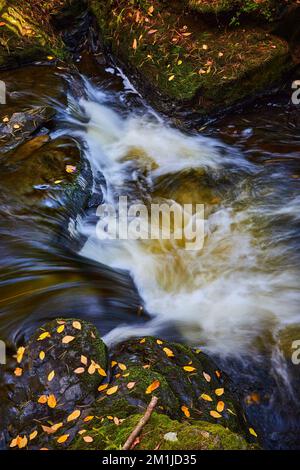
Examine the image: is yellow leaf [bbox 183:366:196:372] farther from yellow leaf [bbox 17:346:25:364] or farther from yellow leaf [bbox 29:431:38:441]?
yellow leaf [bbox 17:346:25:364]

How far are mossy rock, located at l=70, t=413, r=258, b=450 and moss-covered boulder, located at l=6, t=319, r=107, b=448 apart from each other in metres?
0.32

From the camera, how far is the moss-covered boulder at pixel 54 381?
327 cm

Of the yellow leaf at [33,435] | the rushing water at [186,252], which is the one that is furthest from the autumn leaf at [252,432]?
the yellow leaf at [33,435]

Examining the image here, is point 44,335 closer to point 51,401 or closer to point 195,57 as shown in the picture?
point 51,401

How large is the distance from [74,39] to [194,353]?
8.23 metres

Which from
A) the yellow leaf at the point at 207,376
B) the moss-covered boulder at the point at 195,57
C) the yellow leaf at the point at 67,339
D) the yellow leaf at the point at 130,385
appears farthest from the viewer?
the moss-covered boulder at the point at 195,57

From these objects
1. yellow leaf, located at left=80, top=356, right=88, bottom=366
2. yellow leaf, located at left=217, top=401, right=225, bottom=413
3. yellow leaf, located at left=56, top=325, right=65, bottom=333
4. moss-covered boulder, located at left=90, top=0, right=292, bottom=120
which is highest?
moss-covered boulder, located at left=90, top=0, right=292, bottom=120

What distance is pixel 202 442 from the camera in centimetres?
259

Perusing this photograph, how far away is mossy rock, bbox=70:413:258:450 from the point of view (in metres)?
2.60

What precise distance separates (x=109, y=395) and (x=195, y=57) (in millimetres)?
6857

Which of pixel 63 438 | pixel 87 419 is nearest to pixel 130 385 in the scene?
pixel 87 419

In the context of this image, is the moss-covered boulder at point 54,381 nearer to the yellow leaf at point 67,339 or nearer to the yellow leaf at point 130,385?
the yellow leaf at point 67,339

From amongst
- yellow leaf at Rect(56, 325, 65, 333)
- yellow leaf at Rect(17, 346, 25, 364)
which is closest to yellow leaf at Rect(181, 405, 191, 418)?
yellow leaf at Rect(56, 325, 65, 333)

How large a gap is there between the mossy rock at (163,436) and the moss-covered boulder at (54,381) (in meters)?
0.32
